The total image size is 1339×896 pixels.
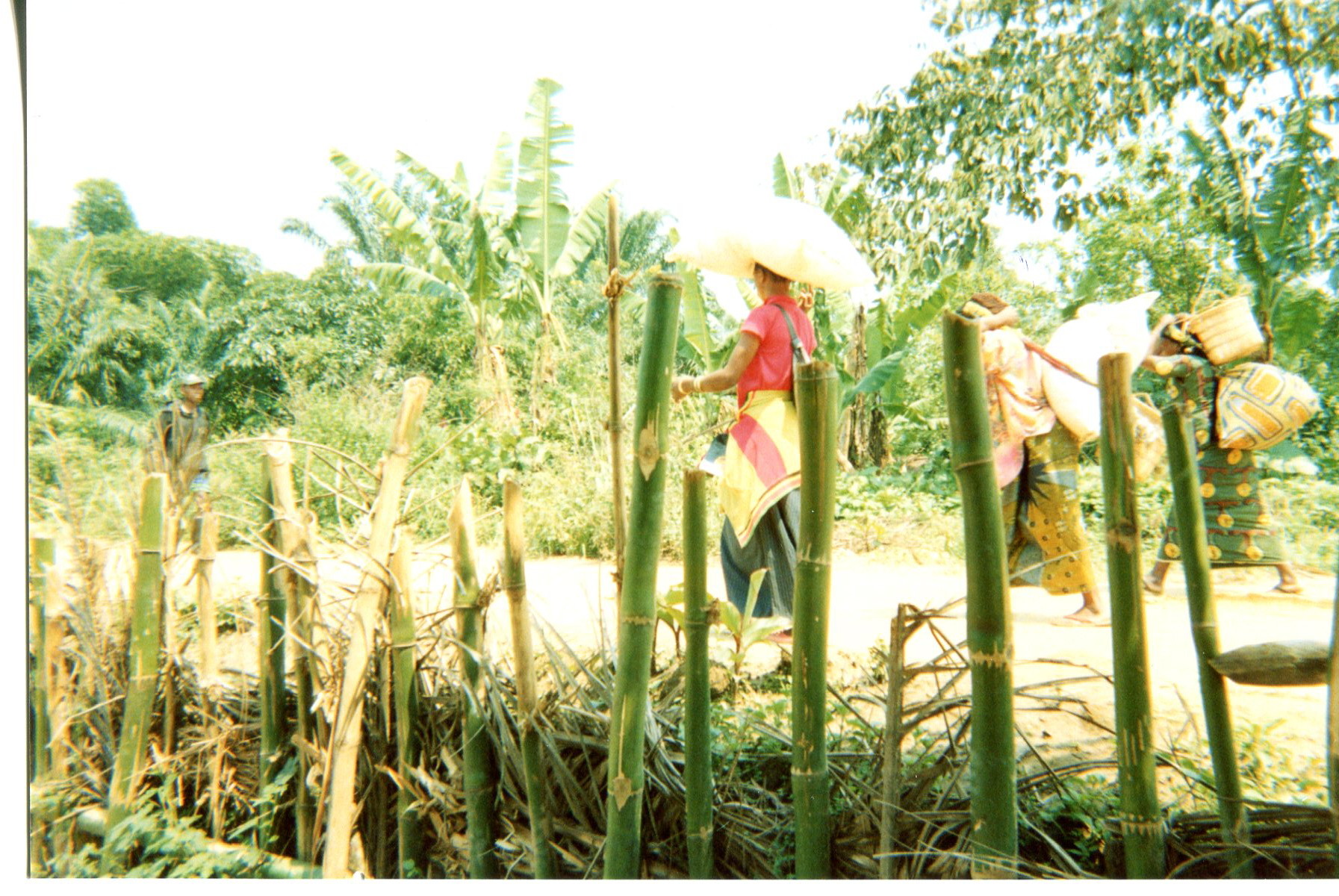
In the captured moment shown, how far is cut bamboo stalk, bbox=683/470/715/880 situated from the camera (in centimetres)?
119

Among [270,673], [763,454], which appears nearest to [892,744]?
[270,673]

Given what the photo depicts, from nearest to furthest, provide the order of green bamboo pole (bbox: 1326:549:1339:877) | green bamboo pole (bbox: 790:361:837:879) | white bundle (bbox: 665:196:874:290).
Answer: green bamboo pole (bbox: 1326:549:1339:877) < green bamboo pole (bbox: 790:361:837:879) < white bundle (bbox: 665:196:874:290)

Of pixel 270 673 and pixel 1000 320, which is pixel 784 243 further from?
pixel 270 673

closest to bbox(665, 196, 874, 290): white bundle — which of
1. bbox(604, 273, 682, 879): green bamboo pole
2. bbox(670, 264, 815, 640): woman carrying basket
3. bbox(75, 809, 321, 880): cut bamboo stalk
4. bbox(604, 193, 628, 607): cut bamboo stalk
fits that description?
bbox(670, 264, 815, 640): woman carrying basket

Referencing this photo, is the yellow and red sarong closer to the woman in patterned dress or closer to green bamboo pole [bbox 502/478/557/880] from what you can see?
green bamboo pole [bbox 502/478/557/880]

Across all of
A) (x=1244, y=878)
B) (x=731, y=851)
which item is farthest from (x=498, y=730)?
(x=1244, y=878)

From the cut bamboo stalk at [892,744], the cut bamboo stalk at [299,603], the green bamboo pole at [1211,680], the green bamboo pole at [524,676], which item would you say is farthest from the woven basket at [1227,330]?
the cut bamboo stalk at [299,603]

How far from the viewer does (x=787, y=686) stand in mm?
2539

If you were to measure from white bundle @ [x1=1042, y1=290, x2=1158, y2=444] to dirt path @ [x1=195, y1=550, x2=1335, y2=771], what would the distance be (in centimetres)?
93

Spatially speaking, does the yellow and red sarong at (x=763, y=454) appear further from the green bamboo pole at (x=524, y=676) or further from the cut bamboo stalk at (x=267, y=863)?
the cut bamboo stalk at (x=267, y=863)

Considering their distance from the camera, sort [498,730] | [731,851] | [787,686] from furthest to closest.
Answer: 1. [787,686]
2. [498,730]
3. [731,851]

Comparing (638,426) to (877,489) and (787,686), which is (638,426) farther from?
(877,489)

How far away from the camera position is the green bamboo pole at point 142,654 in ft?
5.33

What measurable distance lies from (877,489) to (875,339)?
4.64ft
